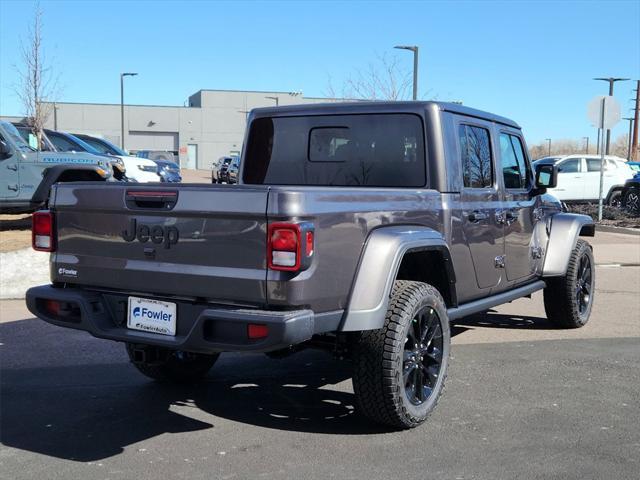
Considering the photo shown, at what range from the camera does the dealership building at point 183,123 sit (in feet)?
258

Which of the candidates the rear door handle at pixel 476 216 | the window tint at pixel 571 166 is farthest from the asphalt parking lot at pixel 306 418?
the window tint at pixel 571 166

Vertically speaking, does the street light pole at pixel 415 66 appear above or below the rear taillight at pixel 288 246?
above

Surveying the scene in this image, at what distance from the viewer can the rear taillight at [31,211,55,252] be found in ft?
14.2

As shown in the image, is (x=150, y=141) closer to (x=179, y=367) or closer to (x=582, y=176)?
(x=582, y=176)

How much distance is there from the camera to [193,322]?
3740 mm

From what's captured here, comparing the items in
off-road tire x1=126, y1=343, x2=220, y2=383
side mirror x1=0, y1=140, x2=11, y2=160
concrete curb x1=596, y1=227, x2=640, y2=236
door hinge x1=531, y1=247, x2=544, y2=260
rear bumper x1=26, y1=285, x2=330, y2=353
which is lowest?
off-road tire x1=126, y1=343, x2=220, y2=383

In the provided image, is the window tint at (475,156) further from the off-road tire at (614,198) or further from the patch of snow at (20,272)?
the off-road tire at (614,198)

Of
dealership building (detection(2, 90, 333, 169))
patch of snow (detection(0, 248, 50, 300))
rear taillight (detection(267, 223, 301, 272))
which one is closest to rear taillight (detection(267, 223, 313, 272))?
rear taillight (detection(267, 223, 301, 272))

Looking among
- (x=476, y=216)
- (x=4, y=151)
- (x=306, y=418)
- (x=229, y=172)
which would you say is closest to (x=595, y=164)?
(x=4, y=151)

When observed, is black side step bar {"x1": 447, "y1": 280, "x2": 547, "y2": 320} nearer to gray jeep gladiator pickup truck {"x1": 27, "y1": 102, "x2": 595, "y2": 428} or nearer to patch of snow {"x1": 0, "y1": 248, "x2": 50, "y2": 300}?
gray jeep gladiator pickup truck {"x1": 27, "y1": 102, "x2": 595, "y2": 428}

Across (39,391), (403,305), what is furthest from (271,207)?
(39,391)

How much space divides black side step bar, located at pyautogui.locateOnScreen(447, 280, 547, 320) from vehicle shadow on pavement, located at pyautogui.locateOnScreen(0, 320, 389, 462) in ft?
3.03

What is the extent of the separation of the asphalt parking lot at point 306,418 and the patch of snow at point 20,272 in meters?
2.21

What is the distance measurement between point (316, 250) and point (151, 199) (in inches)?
38.5
